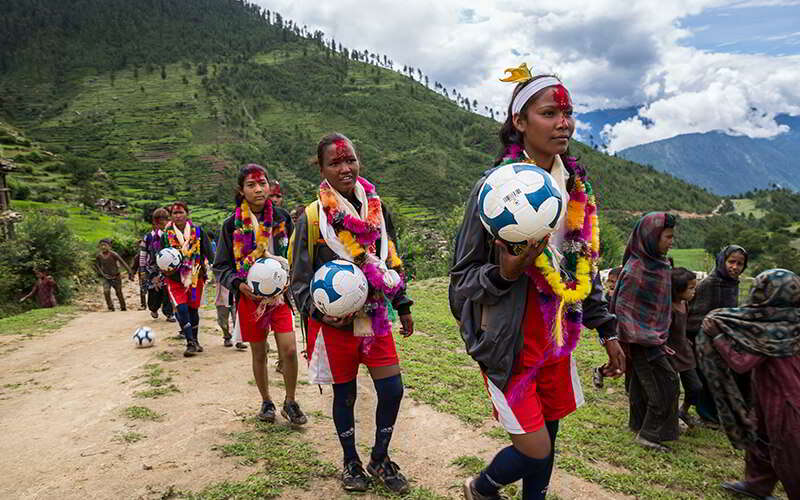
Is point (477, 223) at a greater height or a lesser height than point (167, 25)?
lesser

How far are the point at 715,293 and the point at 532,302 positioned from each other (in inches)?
172

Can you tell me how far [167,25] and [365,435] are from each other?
186 metres

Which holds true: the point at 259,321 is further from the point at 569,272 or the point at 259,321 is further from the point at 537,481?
the point at 569,272

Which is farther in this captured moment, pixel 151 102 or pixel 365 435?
pixel 151 102

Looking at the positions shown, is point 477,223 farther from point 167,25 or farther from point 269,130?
point 167,25

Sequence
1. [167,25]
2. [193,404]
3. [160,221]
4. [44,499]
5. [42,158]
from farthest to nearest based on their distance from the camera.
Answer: [167,25]
[42,158]
[160,221]
[193,404]
[44,499]

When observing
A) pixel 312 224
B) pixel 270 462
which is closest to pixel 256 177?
pixel 312 224

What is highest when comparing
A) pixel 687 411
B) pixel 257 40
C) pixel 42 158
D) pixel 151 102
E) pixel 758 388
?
pixel 257 40

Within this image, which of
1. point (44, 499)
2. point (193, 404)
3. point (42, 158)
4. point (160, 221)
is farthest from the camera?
point (42, 158)

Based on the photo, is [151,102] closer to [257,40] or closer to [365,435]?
[257,40]

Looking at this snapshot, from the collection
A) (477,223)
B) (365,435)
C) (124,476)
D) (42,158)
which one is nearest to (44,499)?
(124,476)

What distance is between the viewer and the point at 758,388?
3453 mm

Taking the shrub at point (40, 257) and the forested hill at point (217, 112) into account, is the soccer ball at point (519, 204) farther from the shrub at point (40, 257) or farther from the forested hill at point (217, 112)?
the forested hill at point (217, 112)

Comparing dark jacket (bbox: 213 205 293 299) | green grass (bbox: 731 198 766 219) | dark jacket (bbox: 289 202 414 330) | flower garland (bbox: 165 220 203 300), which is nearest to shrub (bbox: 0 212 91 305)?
flower garland (bbox: 165 220 203 300)
